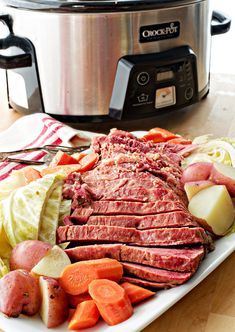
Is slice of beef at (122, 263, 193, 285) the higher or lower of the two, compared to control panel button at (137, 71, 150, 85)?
lower

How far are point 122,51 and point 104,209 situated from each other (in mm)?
766

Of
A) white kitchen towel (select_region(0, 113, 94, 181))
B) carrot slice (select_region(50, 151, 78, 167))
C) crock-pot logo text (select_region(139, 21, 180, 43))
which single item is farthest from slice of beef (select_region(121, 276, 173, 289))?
crock-pot logo text (select_region(139, 21, 180, 43))

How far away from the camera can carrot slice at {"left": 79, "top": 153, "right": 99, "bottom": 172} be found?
170 centimetres

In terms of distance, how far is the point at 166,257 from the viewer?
4.23 ft

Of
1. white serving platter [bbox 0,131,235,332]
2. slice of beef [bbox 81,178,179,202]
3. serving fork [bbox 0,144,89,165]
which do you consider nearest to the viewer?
white serving platter [bbox 0,131,235,332]

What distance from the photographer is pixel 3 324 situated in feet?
3.93

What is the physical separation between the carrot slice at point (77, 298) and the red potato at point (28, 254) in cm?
11

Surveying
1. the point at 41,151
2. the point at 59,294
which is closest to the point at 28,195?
the point at 59,294

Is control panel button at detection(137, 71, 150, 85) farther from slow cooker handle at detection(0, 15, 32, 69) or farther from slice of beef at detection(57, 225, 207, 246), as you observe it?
slice of beef at detection(57, 225, 207, 246)

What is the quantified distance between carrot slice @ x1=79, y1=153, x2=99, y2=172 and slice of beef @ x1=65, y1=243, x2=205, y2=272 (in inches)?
15.5

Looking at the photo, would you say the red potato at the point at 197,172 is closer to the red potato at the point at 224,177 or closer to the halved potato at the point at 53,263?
the red potato at the point at 224,177

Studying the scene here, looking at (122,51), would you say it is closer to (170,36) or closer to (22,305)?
(170,36)

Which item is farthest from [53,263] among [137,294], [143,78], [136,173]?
[143,78]

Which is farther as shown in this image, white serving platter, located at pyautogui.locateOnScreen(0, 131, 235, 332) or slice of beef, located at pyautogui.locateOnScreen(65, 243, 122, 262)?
slice of beef, located at pyautogui.locateOnScreen(65, 243, 122, 262)
